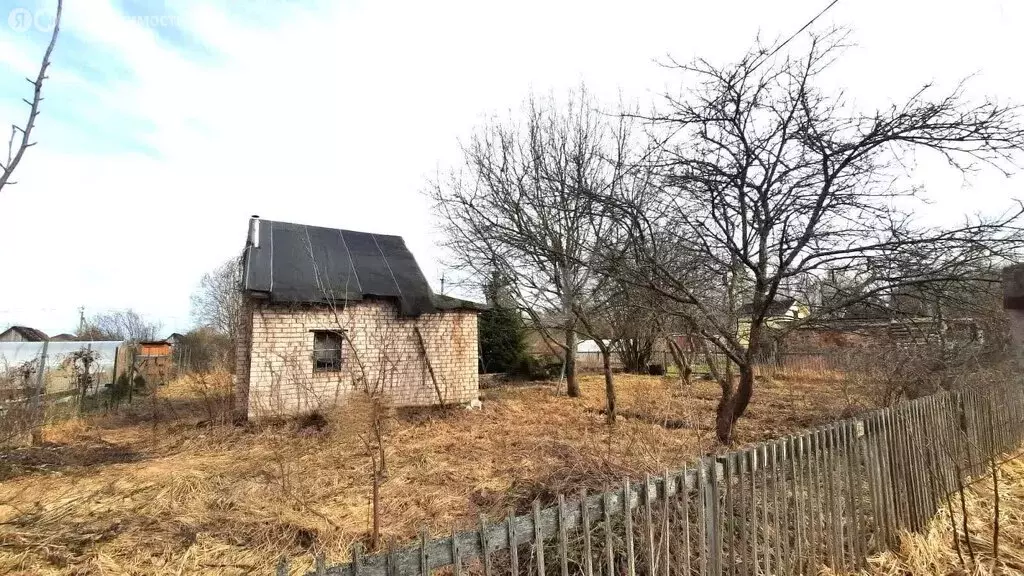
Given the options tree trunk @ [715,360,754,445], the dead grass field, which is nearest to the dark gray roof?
the dead grass field

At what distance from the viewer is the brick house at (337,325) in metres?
10.2

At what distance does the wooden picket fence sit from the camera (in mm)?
2170

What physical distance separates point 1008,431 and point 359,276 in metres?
12.8

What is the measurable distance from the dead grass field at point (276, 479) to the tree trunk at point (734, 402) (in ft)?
1.02

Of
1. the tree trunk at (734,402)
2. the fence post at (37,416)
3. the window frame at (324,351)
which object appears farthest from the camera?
the window frame at (324,351)

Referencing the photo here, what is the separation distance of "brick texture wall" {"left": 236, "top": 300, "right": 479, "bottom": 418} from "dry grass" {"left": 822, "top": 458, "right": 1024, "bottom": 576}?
786cm

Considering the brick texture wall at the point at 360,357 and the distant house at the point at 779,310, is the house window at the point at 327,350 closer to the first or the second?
the brick texture wall at the point at 360,357

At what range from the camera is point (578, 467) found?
4637 mm

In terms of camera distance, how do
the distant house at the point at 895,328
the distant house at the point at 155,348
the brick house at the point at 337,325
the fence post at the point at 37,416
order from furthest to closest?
1. the distant house at the point at 155,348
2. the brick house at the point at 337,325
3. the fence post at the point at 37,416
4. the distant house at the point at 895,328

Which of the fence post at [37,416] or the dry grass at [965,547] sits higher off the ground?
the fence post at [37,416]

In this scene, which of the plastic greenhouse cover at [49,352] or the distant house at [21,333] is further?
the distant house at [21,333]

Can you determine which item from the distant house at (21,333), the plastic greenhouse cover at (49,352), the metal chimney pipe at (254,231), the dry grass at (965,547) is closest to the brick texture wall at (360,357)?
the metal chimney pipe at (254,231)

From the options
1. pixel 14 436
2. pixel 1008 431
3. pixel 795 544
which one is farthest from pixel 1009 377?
pixel 14 436

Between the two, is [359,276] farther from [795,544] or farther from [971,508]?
[971,508]
